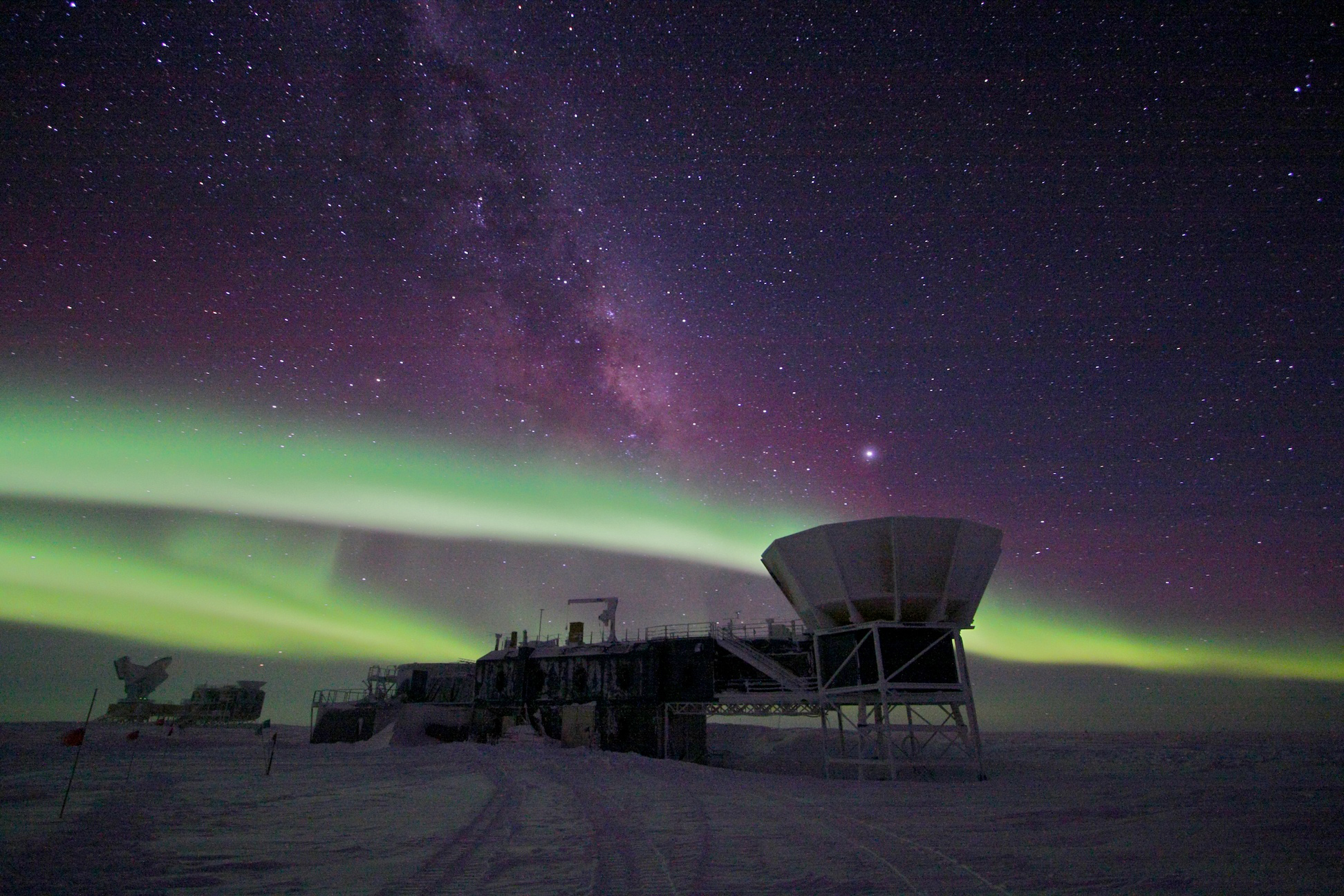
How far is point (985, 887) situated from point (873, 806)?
10156 millimetres

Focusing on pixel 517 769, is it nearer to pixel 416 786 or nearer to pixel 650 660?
pixel 416 786

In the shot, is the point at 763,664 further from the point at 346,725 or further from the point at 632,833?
the point at 346,725

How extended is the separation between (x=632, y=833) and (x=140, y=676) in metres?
107

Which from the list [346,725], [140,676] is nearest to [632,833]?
[346,725]

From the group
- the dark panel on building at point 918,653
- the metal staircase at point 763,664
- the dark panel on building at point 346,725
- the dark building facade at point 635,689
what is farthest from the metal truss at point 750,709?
the dark panel on building at point 346,725

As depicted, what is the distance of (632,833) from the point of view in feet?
43.0

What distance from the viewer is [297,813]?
14.8 m

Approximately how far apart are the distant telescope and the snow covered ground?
7849 cm

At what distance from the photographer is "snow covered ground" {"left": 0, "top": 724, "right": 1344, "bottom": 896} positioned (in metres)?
9.50

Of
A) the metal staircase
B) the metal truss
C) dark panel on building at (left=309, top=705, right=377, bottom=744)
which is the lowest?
dark panel on building at (left=309, top=705, right=377, bottom=744)

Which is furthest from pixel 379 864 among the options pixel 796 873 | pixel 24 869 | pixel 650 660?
pixel 650 660

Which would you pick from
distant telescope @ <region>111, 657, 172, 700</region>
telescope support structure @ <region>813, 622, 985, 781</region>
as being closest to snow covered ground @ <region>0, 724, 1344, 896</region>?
telescope support structure @ <region>813, 622, 985, 781</region>

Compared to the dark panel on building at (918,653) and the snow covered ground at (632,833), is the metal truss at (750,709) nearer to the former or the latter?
the dark panel on building at (918,653)

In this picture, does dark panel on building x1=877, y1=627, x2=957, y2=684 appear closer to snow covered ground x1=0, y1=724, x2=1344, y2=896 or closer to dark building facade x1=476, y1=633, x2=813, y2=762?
snow covered ground x1=0, y1=724, x2=1344, y2=896
